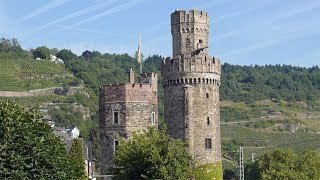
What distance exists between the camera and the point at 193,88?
65.9 meters

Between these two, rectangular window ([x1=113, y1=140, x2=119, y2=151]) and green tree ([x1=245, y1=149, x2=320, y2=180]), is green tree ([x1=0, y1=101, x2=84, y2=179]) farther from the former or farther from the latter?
green tree ([x1=245, y1=149, x2=320, y2=180])

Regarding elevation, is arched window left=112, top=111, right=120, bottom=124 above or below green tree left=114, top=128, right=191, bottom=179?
above

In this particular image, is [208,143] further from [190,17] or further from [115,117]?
[190,17]

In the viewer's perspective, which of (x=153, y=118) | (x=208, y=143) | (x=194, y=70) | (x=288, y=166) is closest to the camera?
(x=153, y=118)

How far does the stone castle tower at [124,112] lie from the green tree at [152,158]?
2230mm

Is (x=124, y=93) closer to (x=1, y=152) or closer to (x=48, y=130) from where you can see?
(x=48, y=130)

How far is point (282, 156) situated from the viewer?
94750 millimetres

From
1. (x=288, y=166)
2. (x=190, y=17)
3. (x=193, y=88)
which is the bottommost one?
(x=288, y=166)

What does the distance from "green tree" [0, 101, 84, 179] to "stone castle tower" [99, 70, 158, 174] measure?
14946 mm

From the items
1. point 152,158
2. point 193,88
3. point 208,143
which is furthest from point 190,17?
point 152,158

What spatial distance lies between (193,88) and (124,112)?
23.0ft

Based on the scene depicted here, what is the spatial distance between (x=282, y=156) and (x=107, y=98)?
122 ft

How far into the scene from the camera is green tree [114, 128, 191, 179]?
5681 centimetres

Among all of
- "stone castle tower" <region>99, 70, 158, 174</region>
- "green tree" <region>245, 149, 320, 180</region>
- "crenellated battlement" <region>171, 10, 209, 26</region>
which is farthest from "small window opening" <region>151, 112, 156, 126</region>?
"green tree" <region>245, 149, 320, 180</region>
